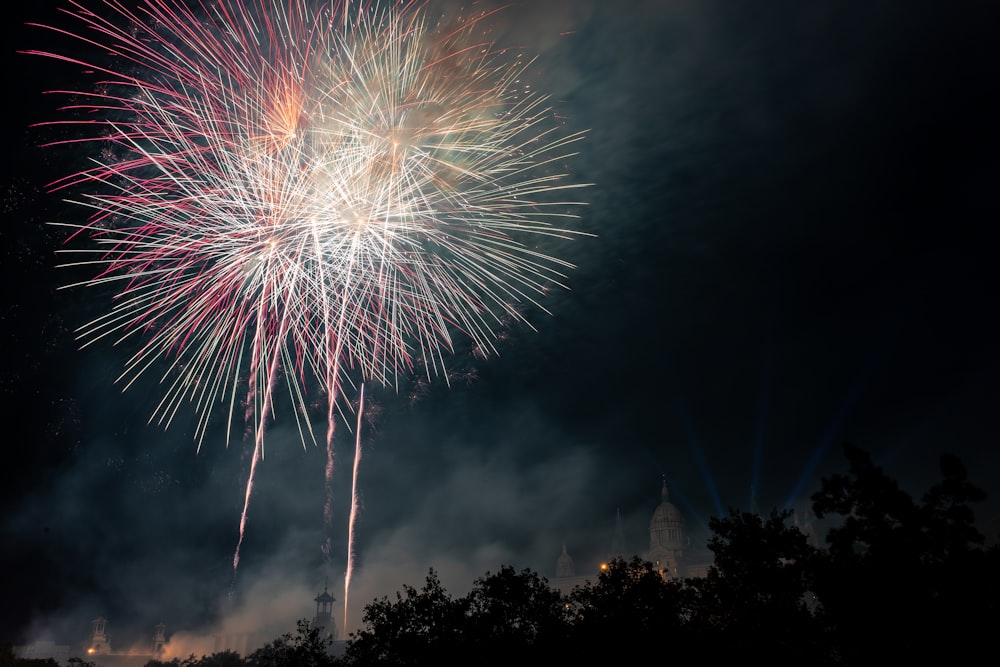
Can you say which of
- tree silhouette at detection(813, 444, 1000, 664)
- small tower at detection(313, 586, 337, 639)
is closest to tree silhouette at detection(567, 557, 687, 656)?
tree silhouette at detection(813, 444, 1000, 664)

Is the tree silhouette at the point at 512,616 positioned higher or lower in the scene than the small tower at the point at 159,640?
lower

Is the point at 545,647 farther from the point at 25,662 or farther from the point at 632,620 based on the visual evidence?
Answer: the point at 25,662

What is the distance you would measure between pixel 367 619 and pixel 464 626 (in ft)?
16.4

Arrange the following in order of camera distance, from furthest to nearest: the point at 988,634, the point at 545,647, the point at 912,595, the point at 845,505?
the point at 845,505
the point at 545,647
the point at 912,595
the point at 988,634

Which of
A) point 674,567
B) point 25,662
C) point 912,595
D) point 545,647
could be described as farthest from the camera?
point 674,567

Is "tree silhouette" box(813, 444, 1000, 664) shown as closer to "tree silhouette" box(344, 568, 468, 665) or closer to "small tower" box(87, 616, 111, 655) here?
"tree silhouette" box(344, 568, 468, 665)

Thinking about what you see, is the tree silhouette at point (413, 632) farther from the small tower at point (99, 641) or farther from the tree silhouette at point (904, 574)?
the small tower at point (99, 641)

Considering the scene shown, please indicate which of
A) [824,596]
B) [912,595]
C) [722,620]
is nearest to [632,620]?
[722,620]

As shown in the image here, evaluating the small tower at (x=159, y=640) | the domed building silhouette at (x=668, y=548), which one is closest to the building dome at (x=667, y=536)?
the domed building silhouette at (x=668, y=548)

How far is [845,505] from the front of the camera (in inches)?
1220

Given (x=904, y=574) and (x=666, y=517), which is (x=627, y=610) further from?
(x=666, y=517)

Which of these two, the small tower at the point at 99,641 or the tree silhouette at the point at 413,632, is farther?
the small tower at the point at 99,641

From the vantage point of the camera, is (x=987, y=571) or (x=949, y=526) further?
(x=949, y=526)

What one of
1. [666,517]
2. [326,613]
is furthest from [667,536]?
[326,613]
